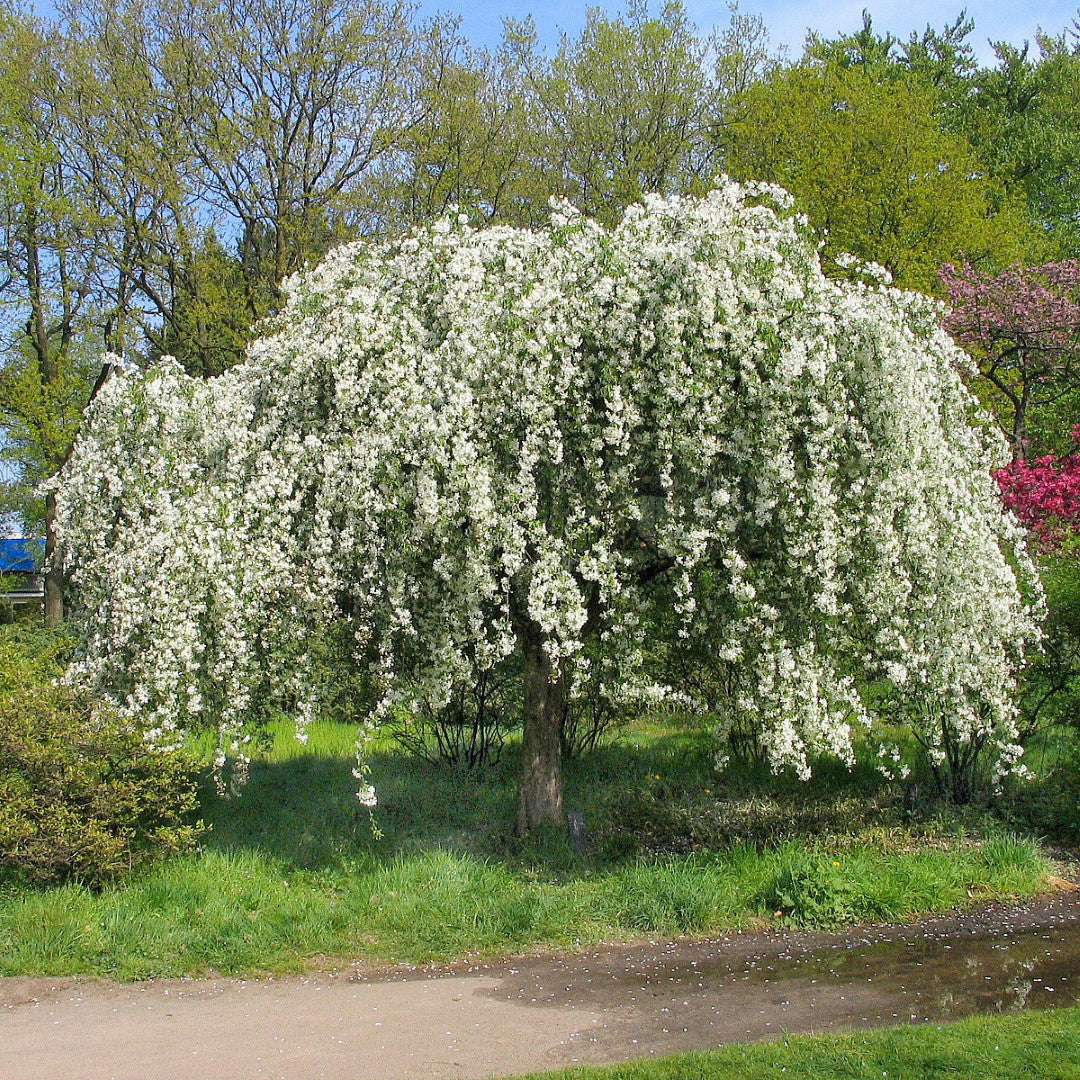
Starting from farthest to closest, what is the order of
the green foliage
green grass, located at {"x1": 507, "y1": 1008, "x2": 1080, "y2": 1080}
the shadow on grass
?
1. the green foliage
2. the shadow on grass
3. green grass, located at {"x1": 507, "y1": 1008, "x2": 1080, "y2": 1080}

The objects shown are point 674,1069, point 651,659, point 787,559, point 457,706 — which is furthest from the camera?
point 457,706

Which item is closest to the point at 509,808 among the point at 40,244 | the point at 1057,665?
the point at 1057,665

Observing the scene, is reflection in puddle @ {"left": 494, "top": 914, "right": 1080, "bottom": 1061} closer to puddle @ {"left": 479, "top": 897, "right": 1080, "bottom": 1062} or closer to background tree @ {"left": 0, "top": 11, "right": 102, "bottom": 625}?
puddle @ {"left": 479, "top": 897, "right": 1080, "bottom": 1062}

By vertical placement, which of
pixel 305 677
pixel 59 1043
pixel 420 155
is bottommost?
pixel 59 1043

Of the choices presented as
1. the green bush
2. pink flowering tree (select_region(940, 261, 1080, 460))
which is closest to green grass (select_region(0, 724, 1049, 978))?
the green bush

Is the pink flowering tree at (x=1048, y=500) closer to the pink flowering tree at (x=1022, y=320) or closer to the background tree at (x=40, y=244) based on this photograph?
the pink flowering tree at (x=1022, y=320)

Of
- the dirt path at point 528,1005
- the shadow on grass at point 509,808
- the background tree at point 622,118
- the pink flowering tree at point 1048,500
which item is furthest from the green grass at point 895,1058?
the background tree at point 622,118

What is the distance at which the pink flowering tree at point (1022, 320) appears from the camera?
60.1 feet

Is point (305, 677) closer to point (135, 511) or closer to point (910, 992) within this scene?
point (135, 511)

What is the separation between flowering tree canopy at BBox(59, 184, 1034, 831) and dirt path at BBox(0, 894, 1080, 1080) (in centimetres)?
161

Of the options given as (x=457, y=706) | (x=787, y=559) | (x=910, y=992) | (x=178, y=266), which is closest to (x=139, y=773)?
(x=457, y=706)

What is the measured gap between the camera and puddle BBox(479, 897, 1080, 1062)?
670 cm

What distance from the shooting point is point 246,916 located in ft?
28.0

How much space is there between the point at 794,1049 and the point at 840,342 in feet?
16.7
